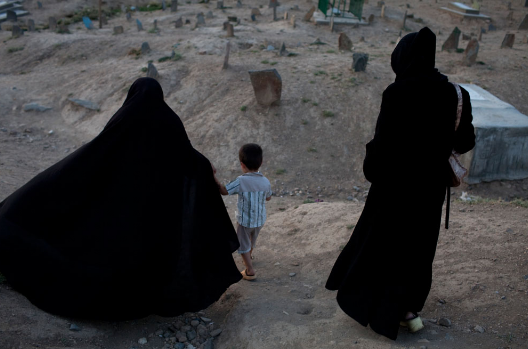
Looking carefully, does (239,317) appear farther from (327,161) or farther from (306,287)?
(327,161)

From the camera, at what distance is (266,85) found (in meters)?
8.48

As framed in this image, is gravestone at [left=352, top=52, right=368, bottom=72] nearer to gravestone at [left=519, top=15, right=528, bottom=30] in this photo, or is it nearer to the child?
the child

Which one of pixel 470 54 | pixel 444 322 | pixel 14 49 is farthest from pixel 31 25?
pixel 444 322

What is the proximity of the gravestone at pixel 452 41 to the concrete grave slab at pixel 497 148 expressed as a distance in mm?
5206

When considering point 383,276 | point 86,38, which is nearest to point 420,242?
point 383,276

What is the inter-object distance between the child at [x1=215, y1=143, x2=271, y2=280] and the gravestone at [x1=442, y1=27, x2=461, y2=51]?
10458 millimetres

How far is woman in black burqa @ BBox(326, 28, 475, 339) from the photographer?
2715mm

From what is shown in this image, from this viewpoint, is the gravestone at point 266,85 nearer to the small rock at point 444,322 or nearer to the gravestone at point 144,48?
the gravestone at point 144,48

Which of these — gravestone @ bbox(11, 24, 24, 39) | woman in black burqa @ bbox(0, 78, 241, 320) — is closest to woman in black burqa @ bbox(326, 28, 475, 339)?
woman in black burqa @ bbox(0, 78, 241, 320)

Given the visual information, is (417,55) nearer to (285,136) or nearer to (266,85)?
(285,136)

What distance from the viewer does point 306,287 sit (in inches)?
160

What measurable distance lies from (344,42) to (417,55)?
9502 mm

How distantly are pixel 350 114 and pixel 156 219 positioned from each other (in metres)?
6.15

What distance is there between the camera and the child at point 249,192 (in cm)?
369
